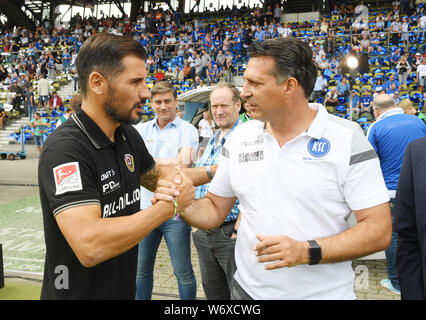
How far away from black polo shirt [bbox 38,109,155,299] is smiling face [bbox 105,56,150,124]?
125mm

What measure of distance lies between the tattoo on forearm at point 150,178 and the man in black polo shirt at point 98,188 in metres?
0.27

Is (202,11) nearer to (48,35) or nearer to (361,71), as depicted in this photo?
(48,35)

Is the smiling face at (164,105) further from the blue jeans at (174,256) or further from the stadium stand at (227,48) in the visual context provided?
the stadium stand at (227,48)

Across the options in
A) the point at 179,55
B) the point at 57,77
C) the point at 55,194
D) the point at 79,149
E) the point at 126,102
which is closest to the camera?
the point at 55,194

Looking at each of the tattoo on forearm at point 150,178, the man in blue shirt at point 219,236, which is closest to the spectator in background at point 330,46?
the man in blue shirt at point 219,236

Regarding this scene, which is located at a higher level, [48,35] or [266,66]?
[48,35]

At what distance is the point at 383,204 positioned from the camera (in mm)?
1573

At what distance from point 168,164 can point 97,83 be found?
5.18 feet

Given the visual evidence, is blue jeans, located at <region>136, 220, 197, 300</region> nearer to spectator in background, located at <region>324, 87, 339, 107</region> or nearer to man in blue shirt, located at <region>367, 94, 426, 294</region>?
man in blue shirt, located at <region>367, 94, 426, 294</region>

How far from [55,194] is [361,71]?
1603 centimetres

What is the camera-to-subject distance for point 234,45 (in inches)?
837

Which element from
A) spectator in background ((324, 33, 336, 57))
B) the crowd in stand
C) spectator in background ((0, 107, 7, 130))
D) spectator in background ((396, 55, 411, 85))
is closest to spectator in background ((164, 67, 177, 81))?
the crowd in stand

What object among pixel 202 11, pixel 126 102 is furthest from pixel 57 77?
pixel 126 102

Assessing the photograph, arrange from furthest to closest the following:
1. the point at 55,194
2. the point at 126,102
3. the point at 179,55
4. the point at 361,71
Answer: the point at 179,55 → the point at 361,71 → the point at 126,102 → the point at 55,194
